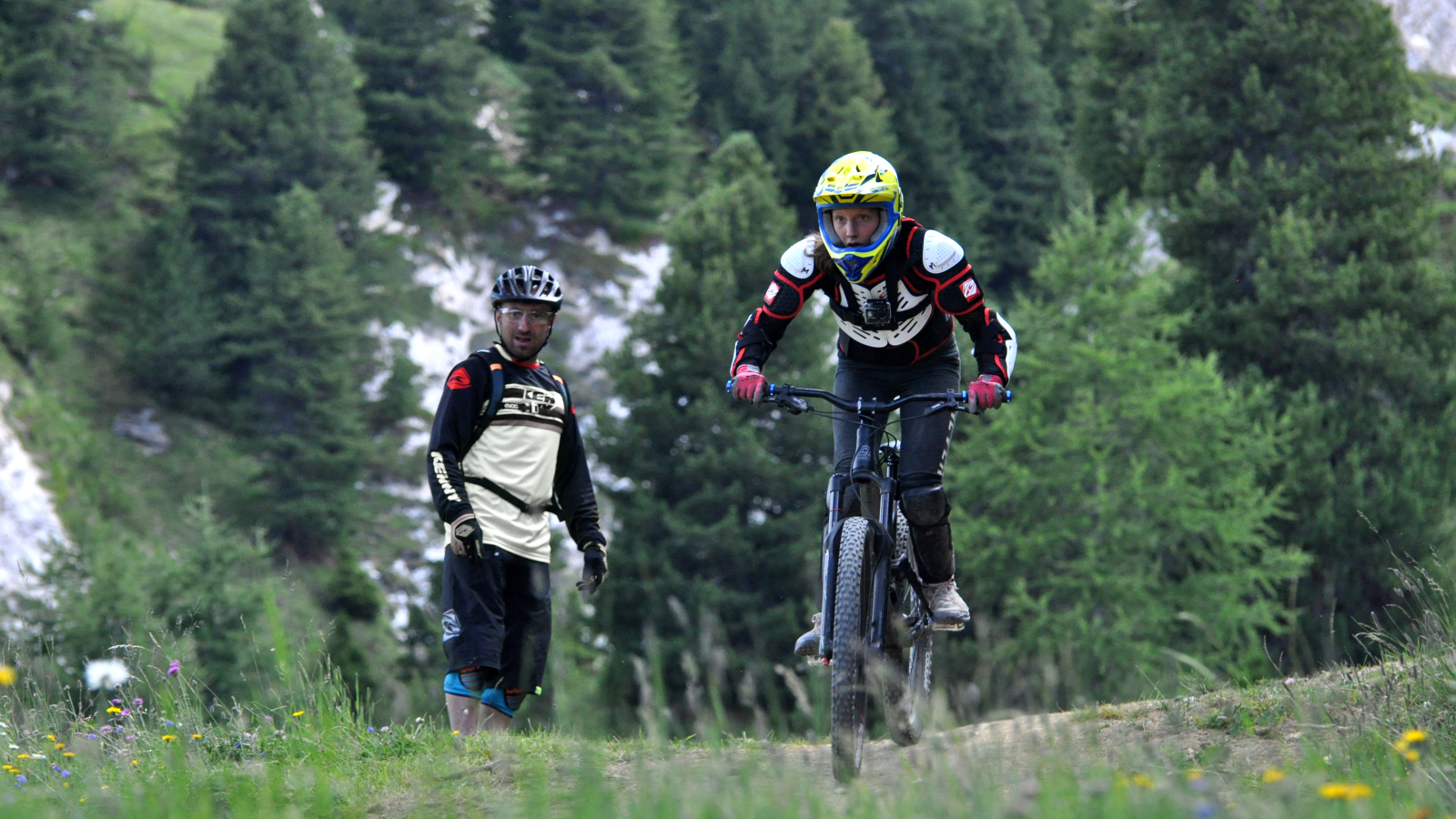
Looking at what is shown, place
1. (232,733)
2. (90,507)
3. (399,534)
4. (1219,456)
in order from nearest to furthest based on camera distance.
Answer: (232,733) < (1219,456) < (90,507) < (399,534)

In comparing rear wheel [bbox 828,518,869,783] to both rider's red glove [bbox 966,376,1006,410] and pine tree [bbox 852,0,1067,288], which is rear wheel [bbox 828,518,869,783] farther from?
pine tree [bbox 852,0,1067,288]

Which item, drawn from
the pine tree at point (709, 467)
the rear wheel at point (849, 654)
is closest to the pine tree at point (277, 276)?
the pine tree at point (709, 467)

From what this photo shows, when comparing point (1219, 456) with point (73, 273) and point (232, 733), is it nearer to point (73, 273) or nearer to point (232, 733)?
point (232, 733)

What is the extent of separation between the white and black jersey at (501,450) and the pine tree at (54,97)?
40111 mm

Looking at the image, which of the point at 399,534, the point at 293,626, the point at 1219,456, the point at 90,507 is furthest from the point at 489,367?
the point at 399,534

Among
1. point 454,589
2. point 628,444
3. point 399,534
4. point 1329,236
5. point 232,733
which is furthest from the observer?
point 399,534

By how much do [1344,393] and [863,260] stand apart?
2597 centimetres

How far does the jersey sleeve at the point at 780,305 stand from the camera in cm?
595

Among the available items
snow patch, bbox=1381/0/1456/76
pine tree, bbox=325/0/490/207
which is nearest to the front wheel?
pine tree, bbox=325/0/490/207

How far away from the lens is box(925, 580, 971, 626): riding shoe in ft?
19.7

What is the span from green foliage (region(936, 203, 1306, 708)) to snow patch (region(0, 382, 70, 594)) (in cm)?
2157

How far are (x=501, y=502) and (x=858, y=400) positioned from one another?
1.78 metres

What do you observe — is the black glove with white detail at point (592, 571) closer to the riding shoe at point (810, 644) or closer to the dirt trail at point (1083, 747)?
the dirt trail at point (1083, 747)

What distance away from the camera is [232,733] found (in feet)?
18.4
